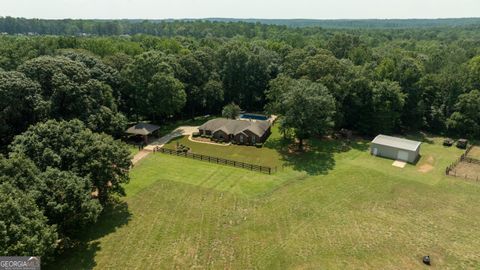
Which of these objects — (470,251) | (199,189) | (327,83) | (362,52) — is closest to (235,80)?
(327,83)

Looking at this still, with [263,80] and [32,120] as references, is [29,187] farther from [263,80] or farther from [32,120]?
[263,80]

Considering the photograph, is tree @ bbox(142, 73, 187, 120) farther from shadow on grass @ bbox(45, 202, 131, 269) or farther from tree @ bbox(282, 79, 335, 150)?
shadow on grass @ bbox(45, 202, 131, 269)

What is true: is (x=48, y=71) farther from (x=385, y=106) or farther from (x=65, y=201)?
(x=385, y=106)

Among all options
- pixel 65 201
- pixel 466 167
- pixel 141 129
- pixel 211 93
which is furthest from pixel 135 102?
pixel 466 167

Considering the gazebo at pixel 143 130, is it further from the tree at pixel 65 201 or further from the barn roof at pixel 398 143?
the barn roof at pixel 398 143

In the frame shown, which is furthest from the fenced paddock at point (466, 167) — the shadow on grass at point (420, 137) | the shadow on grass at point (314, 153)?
the shadow on grass at point (314, 153)

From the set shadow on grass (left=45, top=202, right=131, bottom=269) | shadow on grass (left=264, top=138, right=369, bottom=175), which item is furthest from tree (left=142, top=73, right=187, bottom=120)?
shadow on grass (left=45, top=202, right=131, bottom=269)
